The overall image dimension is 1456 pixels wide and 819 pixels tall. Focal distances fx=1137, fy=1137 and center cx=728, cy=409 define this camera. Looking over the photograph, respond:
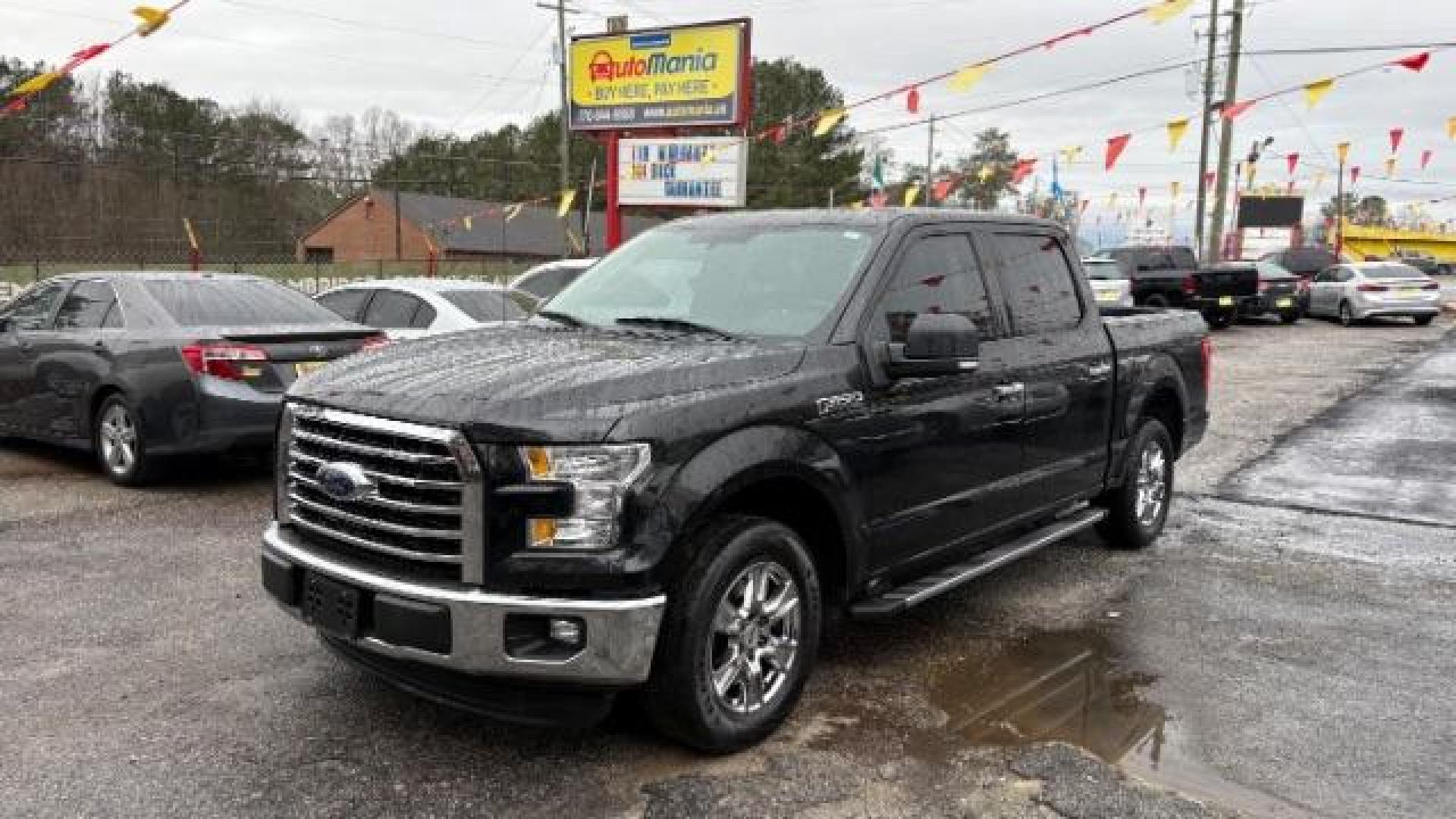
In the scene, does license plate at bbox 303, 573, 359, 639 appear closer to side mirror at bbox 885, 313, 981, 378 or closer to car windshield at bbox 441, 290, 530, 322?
side mirror at bbox 885, 313, 981, 378

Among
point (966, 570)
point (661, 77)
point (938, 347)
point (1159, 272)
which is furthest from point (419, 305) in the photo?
point (1159, 272)

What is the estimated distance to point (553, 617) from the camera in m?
3.34

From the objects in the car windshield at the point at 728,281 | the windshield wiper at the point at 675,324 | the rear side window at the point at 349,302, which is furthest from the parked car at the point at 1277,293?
the windshield wiper at the point at 675,324

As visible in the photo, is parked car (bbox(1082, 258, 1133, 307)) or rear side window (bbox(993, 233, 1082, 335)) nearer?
rear side window (bbox(993, 233, 1082, 335))

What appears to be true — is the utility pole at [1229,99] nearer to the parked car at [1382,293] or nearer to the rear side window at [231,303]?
the parked car at [1382,293]

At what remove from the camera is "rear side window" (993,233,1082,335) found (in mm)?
5355

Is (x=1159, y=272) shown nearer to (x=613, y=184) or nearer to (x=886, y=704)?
(x=613, y=184)

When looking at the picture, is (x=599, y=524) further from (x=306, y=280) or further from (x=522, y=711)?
(x=306, y=280)

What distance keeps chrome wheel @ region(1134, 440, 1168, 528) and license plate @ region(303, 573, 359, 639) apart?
Result: 4.55 meters

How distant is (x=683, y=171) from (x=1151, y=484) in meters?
11.9

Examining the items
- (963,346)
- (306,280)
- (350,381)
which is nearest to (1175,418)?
(963,346)

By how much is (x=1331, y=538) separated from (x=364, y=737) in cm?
594

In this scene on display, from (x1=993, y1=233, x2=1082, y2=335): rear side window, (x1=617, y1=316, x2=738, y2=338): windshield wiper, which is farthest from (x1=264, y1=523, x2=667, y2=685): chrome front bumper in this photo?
(x1=993, y1=233, x2=1082, y2=335): rear side window

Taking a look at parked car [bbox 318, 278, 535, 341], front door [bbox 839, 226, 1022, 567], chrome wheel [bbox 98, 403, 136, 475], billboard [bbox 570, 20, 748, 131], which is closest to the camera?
front door [bbox 839, 226, 1022, 567]
